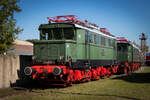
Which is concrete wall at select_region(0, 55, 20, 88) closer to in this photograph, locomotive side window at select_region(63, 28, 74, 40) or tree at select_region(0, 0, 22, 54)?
tree at select_region(0, 0, 22, 54)

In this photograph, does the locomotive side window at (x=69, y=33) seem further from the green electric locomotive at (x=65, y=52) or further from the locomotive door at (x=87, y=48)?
the locomotive door at (x=87, y=48)

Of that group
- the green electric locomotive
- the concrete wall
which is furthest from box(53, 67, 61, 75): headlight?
the concrete wall

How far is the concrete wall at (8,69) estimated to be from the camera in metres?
12.1

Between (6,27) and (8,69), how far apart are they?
2482 millimetres

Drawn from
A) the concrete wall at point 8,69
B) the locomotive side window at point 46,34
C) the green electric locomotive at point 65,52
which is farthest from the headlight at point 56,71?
the concrete wall at point 8,69

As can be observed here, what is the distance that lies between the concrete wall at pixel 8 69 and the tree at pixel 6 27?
57 centimetres

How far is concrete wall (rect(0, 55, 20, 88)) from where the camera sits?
475 inches

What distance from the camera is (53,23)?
1333 cm

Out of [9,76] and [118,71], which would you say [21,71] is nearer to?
[9,76]

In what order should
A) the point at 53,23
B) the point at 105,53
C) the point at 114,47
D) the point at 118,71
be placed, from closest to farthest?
the point at 53,23, the point at 105,53, the point at 114,47, the point at 118,71

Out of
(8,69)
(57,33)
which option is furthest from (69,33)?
(8,69)

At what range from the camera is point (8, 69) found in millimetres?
12461

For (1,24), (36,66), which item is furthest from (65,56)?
(1,24)

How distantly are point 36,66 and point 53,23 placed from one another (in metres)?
3.02
